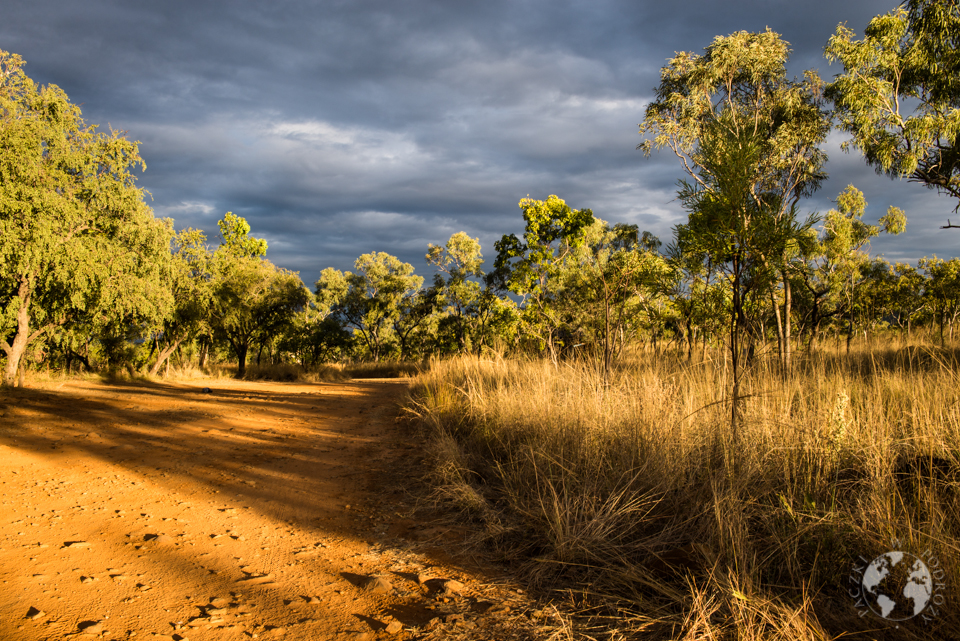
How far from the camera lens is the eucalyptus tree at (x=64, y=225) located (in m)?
12.8

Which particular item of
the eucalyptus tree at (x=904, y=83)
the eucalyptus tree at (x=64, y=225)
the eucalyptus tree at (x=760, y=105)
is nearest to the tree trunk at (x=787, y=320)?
the eucalyptus tree at (x=760, y=105)

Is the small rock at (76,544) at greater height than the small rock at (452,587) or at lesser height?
greater

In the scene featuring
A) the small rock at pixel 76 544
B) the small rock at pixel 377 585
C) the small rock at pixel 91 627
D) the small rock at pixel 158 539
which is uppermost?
the small rock at pixel 76 544

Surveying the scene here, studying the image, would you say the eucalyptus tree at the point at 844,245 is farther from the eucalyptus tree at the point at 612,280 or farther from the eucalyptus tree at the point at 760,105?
the eucalyptus tree at the point at 612,280

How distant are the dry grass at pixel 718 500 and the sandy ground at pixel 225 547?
563mm

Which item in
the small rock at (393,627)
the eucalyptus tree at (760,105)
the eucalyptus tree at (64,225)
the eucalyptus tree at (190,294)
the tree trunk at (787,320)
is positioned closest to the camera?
the small rock at (393,627)

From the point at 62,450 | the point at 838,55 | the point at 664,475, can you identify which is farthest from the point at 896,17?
the point at 62,450

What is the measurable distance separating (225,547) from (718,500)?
325 centimetres

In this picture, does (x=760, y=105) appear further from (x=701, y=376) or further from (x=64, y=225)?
(x=64, y=225)

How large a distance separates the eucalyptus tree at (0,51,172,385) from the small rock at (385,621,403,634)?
48.7 feet

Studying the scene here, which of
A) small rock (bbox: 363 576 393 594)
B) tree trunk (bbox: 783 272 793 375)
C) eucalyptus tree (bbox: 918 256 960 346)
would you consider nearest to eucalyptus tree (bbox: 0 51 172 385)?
small rock (bbox: 363 576 393 594)

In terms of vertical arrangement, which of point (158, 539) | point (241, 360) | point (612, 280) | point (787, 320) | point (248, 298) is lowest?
point (158, 539)

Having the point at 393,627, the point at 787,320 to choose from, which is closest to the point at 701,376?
the point at 393,627

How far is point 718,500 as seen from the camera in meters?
2.89
